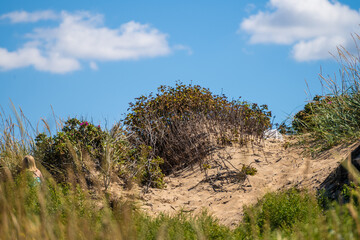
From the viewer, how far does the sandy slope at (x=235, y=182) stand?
6738mm

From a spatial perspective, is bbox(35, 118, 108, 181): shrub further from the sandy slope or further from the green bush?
the green bush

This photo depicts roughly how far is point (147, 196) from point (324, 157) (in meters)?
3.58

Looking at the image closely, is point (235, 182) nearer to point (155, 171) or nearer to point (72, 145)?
point (155, 171)

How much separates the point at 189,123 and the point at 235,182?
258 centimetres

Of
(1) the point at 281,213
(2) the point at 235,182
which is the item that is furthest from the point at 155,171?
(1) the point at 281,213

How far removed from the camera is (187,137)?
966cm

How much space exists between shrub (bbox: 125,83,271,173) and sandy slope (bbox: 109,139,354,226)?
542 millimetres

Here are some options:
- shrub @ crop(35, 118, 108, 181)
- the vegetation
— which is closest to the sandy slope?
the vegetation

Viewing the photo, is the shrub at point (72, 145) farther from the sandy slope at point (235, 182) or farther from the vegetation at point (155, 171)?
the sandy slope at point (235, 182)

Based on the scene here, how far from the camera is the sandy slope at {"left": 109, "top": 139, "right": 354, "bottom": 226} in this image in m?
6.74

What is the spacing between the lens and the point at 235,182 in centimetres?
793

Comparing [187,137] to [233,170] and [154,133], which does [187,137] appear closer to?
[154,133]

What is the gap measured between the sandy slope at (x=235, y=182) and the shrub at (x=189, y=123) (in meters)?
0.54

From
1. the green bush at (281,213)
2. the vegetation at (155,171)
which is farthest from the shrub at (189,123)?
the green bush at (281,213)
